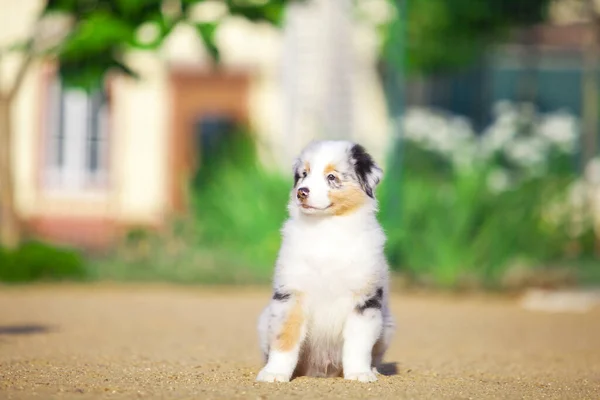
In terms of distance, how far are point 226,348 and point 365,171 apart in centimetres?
248

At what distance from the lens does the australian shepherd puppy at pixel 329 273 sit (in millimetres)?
5621

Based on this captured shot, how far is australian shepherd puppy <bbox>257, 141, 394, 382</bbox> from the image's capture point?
5.62 meters

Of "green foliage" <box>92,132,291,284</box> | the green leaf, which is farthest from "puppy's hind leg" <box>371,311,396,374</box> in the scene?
"green foliage" <box>92,132,291,284</box>

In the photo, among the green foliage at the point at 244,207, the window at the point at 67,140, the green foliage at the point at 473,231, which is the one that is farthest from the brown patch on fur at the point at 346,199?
the window at the point at 67,140

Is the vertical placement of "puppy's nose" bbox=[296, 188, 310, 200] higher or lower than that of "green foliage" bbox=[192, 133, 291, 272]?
higher

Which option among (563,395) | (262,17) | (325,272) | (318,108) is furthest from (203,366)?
(318,108)

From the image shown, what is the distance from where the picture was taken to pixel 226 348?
7887 millimetres

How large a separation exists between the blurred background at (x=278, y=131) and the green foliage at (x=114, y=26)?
0.08 ft

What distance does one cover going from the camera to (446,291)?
13.2 m

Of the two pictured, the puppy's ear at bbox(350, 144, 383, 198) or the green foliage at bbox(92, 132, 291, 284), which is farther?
the green foliage at bbox(92, 132, 291, 284)

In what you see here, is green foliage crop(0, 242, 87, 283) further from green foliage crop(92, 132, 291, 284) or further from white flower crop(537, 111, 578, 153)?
→ white flower crop(537, 111, 578, 153)

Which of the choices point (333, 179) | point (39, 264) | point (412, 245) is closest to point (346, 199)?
point (333, 179)

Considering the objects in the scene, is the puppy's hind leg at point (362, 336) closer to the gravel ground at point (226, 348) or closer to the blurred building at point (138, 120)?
the gravel ground at point (226, 348)

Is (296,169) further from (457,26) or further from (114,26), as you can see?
(457,26)
